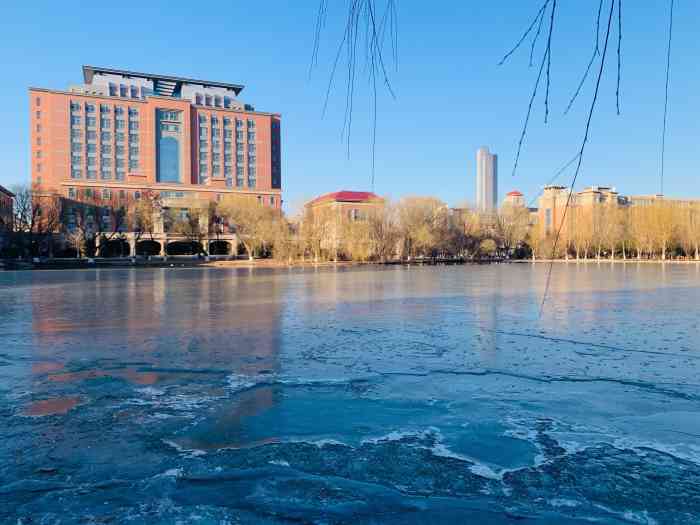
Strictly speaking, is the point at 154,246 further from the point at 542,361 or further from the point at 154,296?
the point at 542,361

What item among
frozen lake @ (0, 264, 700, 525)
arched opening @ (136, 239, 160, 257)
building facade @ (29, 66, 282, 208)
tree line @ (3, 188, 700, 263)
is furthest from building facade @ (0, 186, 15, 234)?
frozen lake @ (0, 264, 700, 525)

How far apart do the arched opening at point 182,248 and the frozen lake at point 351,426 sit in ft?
221

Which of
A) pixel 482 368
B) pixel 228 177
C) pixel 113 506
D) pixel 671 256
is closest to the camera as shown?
pixel 113 506

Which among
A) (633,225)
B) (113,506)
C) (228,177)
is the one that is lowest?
(113,506)

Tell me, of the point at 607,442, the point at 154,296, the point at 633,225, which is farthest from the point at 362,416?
the point at 633,225

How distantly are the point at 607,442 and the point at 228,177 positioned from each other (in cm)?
9990

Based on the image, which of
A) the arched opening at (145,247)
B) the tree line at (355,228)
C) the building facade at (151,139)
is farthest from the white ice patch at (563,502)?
the building facade at (151,139)

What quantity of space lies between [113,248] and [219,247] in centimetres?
1435

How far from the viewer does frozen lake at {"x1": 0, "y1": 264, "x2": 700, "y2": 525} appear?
379cm

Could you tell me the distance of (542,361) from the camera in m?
8.38

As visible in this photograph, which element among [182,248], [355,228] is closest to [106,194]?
[182,248]

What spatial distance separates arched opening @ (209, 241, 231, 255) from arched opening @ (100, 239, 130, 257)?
37.3 ft

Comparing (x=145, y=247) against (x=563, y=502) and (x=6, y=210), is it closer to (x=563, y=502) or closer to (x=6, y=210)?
(x=6, y=210)

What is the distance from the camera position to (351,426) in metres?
5.39
